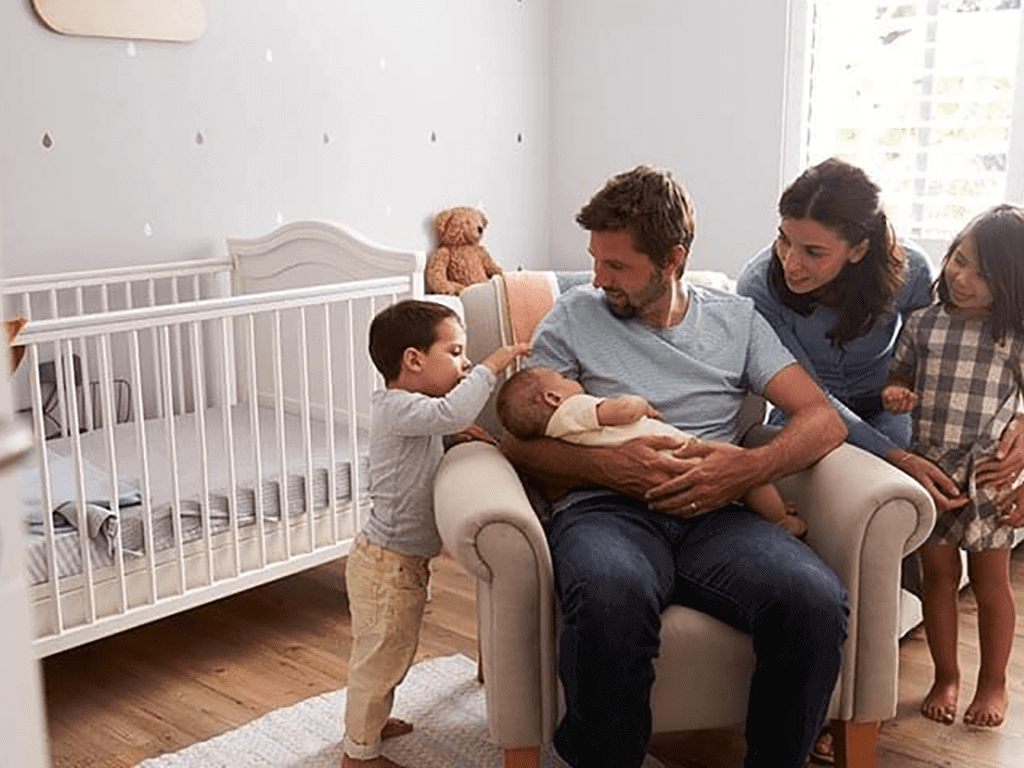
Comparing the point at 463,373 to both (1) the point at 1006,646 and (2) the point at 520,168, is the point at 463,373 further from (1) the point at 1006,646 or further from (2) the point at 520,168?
(2) the point at 520,168

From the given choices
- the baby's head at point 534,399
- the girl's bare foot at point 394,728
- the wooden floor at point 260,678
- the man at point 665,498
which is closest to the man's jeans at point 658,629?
the man at point 665,498

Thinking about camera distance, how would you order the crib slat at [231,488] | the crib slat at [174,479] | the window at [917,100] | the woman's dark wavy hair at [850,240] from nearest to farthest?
the woman's dark wavy hair at [850,240], the crib slat at [174,479], the crib slat at [231,488], the window at [917,100]

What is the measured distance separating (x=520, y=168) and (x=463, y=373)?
2180 millimetres

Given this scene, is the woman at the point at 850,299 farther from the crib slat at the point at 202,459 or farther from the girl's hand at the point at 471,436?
the crib slat at the point at 202,459

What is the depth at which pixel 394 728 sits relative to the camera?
217cm

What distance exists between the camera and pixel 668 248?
1.91m

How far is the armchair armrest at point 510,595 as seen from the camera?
1693 millimetres

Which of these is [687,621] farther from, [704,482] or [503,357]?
[503,357]

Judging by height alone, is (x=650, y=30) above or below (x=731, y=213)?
above

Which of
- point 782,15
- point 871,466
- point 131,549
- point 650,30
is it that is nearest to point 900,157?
point 782,15

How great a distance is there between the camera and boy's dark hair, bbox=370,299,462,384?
1.94m

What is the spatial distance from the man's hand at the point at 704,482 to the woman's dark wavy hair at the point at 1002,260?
0.54 meters

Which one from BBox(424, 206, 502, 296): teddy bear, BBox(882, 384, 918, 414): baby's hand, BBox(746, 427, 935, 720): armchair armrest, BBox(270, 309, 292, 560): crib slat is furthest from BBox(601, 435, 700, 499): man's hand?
BBox(424, 206, 502, 296): teddy bear

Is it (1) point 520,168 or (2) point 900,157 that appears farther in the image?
(1) point 520,168
